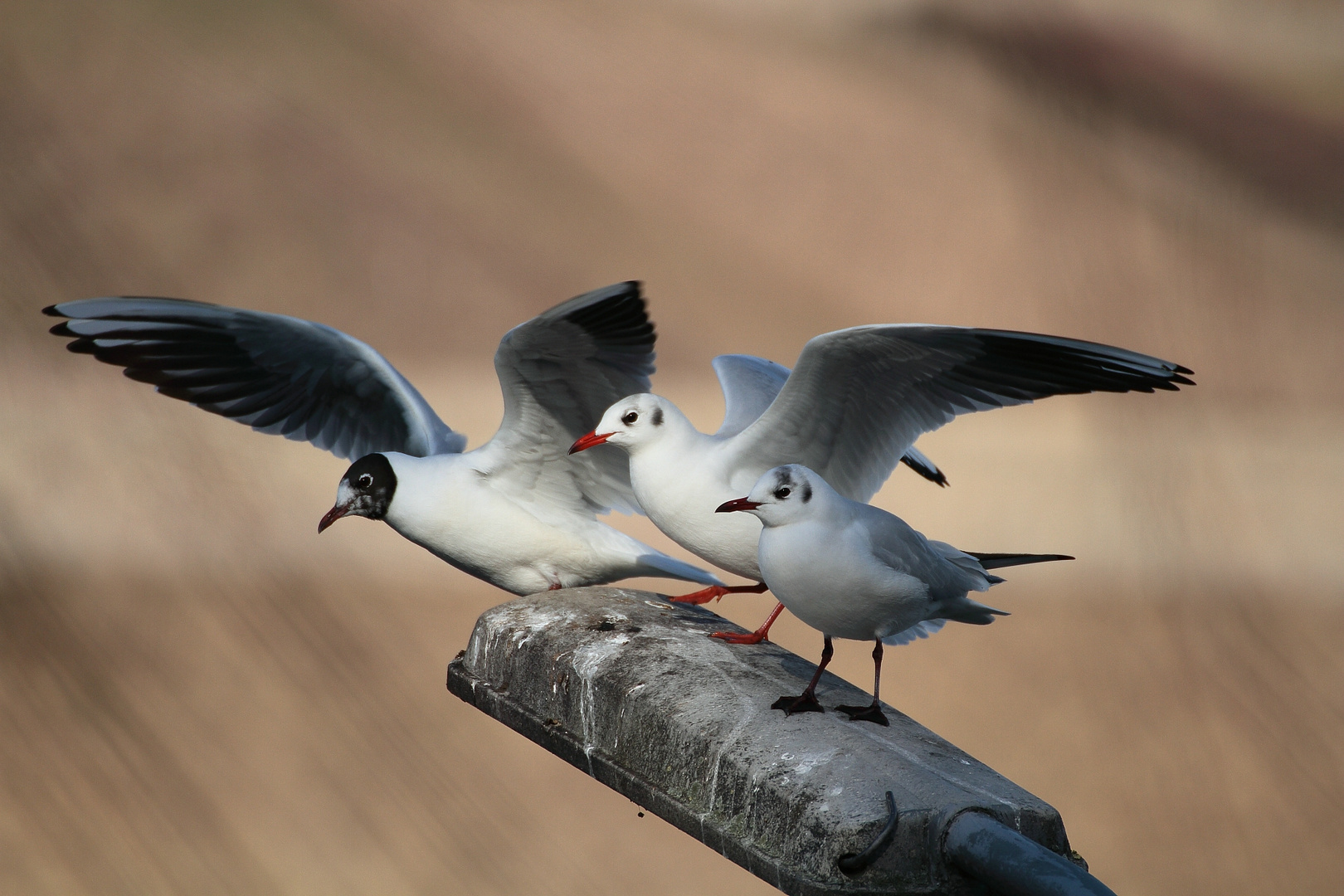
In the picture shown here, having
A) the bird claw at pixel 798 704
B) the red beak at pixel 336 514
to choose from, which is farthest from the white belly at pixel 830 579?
the red beak at pixel 336 514

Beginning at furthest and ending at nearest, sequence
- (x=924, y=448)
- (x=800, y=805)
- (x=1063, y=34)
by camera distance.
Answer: (x=1063, y=34), (x=924, y=448), (x=800, y=805)

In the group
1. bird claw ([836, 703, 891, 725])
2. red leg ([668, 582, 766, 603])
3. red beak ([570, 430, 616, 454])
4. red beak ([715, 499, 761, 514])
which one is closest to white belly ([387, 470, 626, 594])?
red leg ([668, 582, 766, 603])

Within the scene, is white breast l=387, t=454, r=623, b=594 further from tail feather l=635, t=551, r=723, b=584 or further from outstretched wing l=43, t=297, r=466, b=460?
outstretched wing l=43, t=297, r=466, b=460

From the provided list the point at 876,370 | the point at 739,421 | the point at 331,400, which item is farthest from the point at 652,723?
the point at 331,400

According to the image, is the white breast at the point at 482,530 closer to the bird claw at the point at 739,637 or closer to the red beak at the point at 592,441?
the red beak at the point at 592,441

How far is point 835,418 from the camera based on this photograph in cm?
303

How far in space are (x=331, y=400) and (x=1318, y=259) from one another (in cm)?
969

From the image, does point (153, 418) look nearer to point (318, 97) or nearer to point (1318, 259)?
point (318, 97)

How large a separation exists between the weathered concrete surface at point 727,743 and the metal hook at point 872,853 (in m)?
0.01

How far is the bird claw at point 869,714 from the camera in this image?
2.40m

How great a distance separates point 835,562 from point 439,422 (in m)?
1.80

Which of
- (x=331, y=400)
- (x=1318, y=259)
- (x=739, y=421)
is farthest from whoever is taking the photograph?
(x=1318, y=259)

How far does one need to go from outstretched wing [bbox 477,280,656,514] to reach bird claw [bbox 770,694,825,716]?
1.12 m

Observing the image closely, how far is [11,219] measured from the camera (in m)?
9.91
